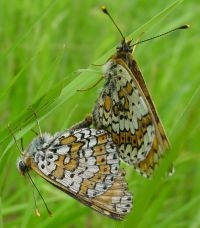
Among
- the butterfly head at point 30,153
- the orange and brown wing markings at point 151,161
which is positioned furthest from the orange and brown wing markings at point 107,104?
the orange and brown wing markings at point 151,161

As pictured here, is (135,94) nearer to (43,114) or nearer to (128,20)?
(43,114)

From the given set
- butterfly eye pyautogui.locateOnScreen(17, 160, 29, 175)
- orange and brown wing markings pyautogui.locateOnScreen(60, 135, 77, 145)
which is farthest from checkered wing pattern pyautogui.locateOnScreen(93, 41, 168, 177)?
butterfly eye pyautogui.locateOnScreen(17, 160, 29, 175)

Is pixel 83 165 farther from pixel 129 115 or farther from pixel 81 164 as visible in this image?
pixel 129 115

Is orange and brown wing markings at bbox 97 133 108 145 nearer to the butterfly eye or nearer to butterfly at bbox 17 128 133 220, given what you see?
butterfly at bbox 17 128 133 220

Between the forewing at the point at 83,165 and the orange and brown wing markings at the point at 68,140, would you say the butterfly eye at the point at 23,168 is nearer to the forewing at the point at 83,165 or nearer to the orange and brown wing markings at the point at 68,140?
the forewing at the point at 83,165

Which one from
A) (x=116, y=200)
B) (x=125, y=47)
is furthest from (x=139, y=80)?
(x=116, y=200)

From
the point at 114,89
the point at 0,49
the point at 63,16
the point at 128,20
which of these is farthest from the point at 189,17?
the point at 114,89
